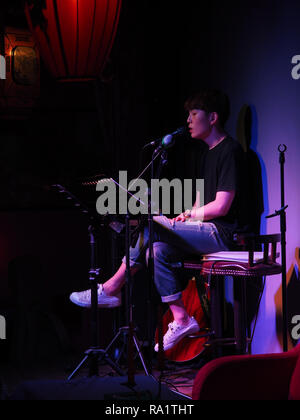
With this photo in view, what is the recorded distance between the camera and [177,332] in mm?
4031

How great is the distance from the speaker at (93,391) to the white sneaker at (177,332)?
1.61 meters

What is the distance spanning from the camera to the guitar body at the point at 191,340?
14.4 feet

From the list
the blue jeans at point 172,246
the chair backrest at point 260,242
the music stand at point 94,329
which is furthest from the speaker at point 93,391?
the blue jeans at point 172,246

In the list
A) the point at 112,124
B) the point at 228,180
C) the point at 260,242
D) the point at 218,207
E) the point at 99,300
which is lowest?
the point at 99,300

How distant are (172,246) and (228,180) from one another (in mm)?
545

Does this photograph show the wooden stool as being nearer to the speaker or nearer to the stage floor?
the stage floor

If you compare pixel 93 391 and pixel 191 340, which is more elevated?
pixel 93 391

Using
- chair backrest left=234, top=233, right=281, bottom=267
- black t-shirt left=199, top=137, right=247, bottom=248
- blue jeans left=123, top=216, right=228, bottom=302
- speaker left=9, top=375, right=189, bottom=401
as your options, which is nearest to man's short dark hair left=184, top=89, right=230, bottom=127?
black t-shirt left=199, top=137, right=247, bottom=248

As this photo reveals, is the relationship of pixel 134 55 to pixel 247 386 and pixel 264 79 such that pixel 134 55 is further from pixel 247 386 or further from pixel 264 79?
pixel 247 386

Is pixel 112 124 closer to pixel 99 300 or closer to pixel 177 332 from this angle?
pixel 99 300

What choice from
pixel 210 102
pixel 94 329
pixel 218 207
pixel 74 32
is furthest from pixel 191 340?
pixel 74 32

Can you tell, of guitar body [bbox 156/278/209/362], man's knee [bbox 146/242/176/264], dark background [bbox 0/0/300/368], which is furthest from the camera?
dark background [bbox 0/0/300/368]

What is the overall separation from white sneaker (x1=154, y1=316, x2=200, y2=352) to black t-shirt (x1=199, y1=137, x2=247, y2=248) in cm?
55

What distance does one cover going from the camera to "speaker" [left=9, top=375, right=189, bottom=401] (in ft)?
7.23
